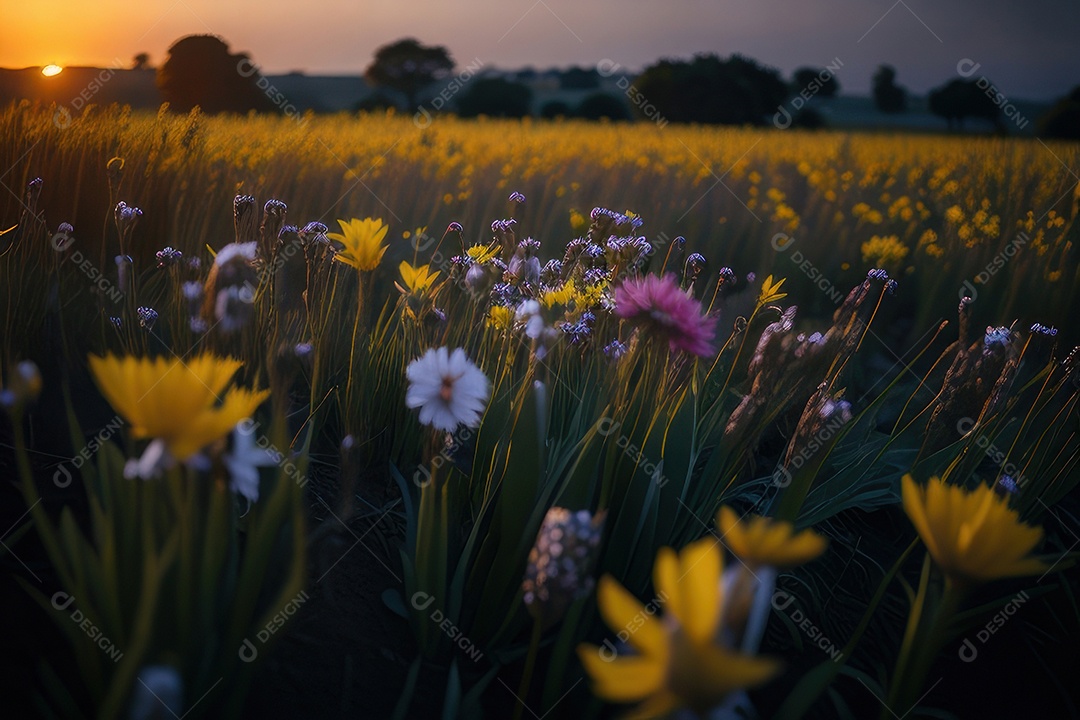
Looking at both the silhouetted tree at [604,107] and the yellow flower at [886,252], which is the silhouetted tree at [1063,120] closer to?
the yellow flower at [886,252]

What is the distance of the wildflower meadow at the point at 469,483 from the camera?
0.88 meters

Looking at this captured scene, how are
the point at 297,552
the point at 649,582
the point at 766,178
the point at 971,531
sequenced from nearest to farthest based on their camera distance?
the point at 971,531, the point at 297,552, the point at 649,582, the point at 766,178

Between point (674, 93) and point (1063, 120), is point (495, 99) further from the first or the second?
point (1063, 120)

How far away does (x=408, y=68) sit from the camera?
25.9 m

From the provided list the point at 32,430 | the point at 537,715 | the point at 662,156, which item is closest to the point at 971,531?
the point at 537,715

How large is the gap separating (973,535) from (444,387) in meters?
0.78

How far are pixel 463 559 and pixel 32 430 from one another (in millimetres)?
1040

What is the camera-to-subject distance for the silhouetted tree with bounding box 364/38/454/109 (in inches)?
1008

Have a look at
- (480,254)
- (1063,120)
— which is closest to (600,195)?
(480,254)

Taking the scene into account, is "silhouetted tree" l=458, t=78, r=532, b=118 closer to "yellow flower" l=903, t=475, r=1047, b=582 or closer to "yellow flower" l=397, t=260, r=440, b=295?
"yellow flower" l=397, t=260, r=440, b=295

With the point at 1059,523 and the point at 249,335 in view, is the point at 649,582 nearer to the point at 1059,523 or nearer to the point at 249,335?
the point at 249,335

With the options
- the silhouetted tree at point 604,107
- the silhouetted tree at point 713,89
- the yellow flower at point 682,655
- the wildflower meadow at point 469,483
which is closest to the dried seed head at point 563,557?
the wildflower meadow at point 469,483

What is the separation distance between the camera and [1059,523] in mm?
2004

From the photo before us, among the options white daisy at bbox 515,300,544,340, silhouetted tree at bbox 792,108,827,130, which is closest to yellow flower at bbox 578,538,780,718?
white daisy at bbox 515,300,544,340
